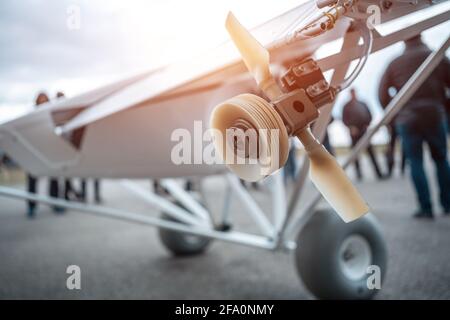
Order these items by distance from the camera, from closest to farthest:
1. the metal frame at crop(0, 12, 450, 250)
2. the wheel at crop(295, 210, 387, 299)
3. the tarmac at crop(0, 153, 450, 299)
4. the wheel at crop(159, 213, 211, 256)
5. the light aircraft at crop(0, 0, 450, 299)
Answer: the light aircraft at crop(0, 0, 450, 299) < the metal frame at crop(0, 12, 450, 250) < the wheel at crop(295, 210, 387, 299) < the tarmac at crop(0, 153, 450, 299) < the wheel at crop(159, 213, 211, 256)

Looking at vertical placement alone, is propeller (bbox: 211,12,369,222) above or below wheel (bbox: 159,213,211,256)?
above

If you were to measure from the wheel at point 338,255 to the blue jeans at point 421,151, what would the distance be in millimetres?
1841

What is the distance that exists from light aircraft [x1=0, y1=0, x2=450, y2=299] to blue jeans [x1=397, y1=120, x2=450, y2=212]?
70.1 inches

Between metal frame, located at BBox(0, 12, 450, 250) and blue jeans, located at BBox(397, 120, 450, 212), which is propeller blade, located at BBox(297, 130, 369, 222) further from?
blue jeans, located at BBox(397, 120, 450, 212)

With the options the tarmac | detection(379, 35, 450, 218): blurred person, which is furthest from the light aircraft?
detection(379, 35, 450, 218): blurred person

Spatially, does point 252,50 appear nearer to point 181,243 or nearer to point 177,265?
point 177,265

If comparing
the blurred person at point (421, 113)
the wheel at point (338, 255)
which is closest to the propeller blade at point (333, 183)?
the wheel at point (338, 255)

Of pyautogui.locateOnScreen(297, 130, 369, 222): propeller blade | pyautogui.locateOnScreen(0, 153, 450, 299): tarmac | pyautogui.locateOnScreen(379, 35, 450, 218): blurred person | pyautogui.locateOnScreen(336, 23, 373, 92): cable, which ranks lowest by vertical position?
pyautogui.locateOnScreen(0, 153, 450, 299): tarmac

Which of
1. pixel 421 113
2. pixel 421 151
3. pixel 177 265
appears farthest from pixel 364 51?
pixel 421 151

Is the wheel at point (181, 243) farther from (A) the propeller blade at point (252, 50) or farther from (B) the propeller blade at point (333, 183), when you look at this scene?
(A) the propeller blade at point (252, 50)

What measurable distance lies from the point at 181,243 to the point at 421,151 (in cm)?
246

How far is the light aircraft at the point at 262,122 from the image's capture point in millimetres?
959

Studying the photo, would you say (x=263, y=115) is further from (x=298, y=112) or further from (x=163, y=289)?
(x=163, y=289)

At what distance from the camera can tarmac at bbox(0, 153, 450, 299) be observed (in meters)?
2.42
